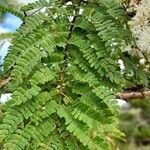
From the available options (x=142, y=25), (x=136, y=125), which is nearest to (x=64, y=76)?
(x=142, y=25)

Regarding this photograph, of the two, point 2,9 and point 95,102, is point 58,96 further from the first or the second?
point 2,9

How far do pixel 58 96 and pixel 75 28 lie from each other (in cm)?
35

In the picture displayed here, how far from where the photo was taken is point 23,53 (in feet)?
7.34

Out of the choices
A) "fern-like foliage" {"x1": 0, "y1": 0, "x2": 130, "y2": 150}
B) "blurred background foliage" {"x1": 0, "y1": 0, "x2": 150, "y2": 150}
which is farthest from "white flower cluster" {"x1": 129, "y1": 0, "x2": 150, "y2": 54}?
"blurred background foliage" {"x1": 0, "y1": 0, "x2": 150, "y2": 150}

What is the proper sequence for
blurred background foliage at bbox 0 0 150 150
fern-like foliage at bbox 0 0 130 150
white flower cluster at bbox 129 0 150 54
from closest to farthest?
1. fern-like foliage at bbox 0 0 130 150
2. white flower cluster at bbox 129 0 150 54
3. blurred background foliage at bbox 0 0 150 150

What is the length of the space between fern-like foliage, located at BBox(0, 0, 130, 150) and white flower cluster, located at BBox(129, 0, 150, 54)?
118mm

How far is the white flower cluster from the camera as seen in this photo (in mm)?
2598

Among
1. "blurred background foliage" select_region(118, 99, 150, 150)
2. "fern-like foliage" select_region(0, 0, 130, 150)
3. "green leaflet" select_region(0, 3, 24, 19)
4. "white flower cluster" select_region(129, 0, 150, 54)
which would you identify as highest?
"blurred background foliage" select_region(118, 99, 150, 150)

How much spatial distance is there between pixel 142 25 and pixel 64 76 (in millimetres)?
587

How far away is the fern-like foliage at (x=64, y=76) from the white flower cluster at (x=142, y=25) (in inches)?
4.7

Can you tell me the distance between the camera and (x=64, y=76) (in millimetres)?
2229

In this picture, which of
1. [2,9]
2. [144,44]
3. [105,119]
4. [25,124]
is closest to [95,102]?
[105,119]

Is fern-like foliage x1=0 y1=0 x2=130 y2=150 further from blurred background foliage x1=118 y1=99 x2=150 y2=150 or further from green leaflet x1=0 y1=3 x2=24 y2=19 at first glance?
blurred background foliage x1=118 y1=99 x2=150 y2=150

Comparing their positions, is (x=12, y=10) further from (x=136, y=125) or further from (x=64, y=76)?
(x=136, y=125)
